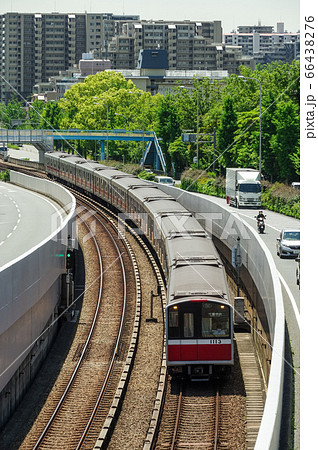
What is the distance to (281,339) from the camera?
50.9 ft

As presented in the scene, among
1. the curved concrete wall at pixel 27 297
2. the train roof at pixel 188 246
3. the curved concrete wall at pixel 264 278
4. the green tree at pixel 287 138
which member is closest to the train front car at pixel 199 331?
the curved concrete wall at pixel 264 278

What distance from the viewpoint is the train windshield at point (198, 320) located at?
22172 millimetres

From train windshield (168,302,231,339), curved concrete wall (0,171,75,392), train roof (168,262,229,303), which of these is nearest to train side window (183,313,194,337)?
train windshield (168,302,231,339)

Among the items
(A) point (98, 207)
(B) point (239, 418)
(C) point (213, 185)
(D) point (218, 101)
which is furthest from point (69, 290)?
(D) point (218, 101)

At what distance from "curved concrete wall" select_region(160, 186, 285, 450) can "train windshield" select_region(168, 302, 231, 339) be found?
4.41 feet

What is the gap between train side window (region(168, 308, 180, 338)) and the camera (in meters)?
22.2

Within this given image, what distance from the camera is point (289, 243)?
104ft

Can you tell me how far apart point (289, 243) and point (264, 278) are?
7805 mm

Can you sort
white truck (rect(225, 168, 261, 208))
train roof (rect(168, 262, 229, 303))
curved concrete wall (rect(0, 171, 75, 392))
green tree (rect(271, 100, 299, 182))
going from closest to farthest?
curved concrete wall (rect(0, 171, 75, 392))
train roof (rect(168, 262, 229, 303))
white truck (rect(225, 168, 261, 208))
green tree (rect(271, 100, 299, 182))

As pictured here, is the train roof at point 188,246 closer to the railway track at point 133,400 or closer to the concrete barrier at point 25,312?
the railway track at point 133,400

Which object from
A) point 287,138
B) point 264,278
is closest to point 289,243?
point 264,278

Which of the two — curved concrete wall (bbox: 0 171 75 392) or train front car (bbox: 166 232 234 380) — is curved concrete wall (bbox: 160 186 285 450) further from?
curved concrete wall (bbox: 0 171 75 392)

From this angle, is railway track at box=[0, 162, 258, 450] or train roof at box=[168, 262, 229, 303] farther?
train roof at box=[168, 262, 229, 303]

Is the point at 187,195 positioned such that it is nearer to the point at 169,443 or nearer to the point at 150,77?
the point at 169,443
